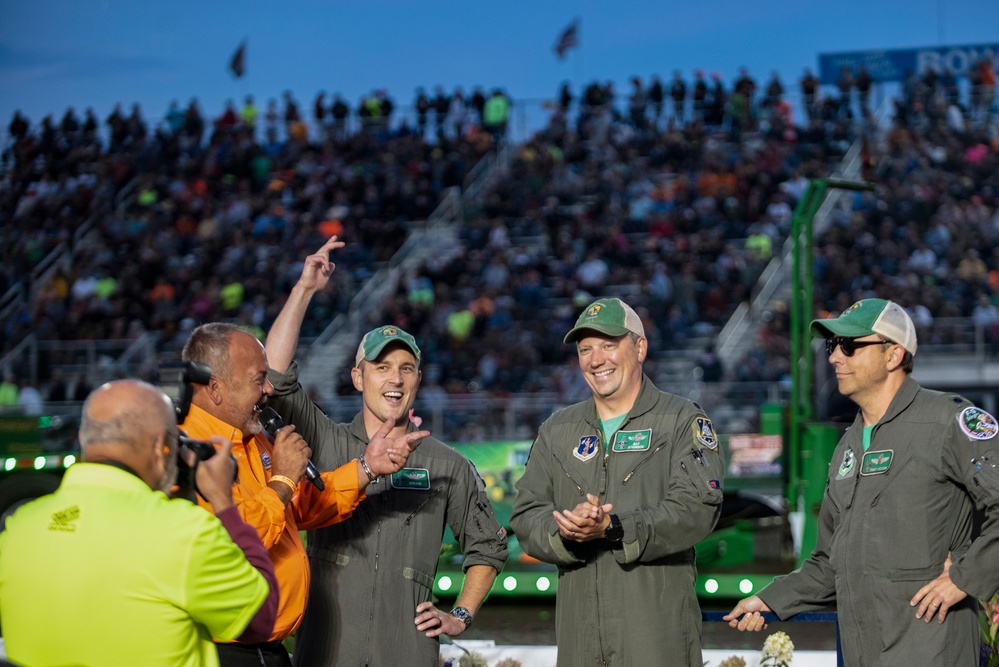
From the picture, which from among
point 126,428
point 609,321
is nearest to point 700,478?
point 609,321

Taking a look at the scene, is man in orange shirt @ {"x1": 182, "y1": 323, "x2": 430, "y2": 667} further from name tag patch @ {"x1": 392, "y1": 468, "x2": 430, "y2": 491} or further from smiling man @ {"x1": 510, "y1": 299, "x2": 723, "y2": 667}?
smiling man @ {"x1": 510, "y1": 299, "x2": 723, "y2": 667}

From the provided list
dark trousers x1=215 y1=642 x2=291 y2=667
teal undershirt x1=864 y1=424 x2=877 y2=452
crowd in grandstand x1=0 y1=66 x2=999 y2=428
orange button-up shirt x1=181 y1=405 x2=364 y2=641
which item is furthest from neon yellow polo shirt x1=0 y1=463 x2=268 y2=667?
crowd in grandstand x1=0 y1=66 x2=999 y2=428

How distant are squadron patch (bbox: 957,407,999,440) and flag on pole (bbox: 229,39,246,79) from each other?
32895 millimetres

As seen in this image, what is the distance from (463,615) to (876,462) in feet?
5.18

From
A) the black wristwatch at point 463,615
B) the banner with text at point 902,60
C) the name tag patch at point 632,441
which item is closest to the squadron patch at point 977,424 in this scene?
the name tag patch at point 632,441

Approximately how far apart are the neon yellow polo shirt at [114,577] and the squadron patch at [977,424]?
2358mm

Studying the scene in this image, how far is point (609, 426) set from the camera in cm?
432

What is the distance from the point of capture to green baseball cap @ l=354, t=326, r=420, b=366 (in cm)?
443

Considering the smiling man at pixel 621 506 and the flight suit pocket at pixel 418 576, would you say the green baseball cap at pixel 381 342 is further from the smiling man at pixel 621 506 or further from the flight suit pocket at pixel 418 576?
the flight suit pocket at pixel 418 576

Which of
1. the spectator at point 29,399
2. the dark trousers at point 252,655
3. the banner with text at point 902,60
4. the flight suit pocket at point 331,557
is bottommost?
the dark trousers at point 252,655

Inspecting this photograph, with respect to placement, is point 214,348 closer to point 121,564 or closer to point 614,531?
point 121,564

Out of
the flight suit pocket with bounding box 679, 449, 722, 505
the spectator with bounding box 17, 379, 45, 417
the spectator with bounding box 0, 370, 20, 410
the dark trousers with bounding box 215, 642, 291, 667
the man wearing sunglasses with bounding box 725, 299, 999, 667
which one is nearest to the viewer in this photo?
the dark trousers with bounding box 215, 642, 291, 667

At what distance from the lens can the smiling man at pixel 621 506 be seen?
3.95 meters

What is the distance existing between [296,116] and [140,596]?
28.7 m
